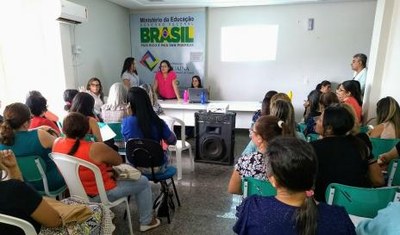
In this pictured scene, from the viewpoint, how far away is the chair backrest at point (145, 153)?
2.20 m

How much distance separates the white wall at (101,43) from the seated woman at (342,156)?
332 cm

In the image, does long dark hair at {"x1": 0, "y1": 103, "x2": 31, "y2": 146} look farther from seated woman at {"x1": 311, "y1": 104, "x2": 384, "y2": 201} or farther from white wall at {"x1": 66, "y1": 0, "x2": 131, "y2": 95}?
seated woman at {"x1": 311, "y1": 104, "x2": 384, "y2": 201}

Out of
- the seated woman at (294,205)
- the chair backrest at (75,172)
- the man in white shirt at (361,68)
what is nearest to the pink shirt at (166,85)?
the man in white shirt at (361,68)

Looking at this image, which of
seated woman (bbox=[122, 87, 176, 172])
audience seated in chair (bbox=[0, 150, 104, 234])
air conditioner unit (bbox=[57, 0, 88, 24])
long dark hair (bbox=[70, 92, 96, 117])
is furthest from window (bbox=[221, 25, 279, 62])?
audience seated in chair (bbox=[0, 150, 104, 234])

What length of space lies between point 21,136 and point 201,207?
5.60 ft

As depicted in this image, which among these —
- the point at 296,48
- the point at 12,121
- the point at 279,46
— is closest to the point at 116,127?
the point at 12,121

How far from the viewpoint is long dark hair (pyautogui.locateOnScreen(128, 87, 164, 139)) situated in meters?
2.33

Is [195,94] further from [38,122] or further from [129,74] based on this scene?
[38,122]

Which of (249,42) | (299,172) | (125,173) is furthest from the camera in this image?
(249,42)

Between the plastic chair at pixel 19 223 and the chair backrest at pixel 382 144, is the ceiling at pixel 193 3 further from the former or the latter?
the plastic chair at pixel 19 223

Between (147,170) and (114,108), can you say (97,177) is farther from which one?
(114,108)

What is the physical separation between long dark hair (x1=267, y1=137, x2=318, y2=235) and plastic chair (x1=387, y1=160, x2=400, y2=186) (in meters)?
1.41

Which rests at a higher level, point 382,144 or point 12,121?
point 12,121

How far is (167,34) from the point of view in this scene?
5711 mm
